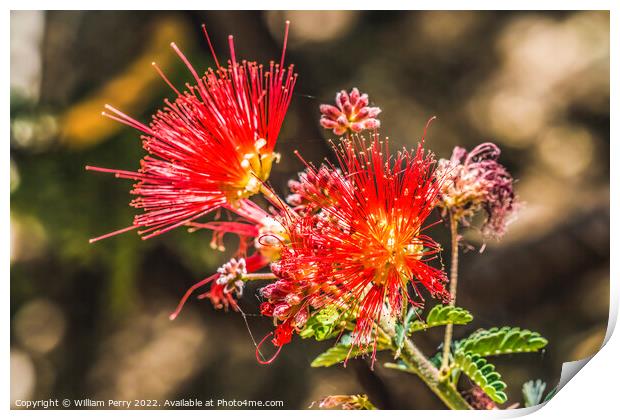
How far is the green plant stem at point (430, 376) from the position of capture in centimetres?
125

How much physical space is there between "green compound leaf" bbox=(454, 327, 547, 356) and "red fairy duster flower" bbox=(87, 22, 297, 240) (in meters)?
0.57

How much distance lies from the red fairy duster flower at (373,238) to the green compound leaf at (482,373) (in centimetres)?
19

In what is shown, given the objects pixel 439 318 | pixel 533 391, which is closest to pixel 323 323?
pixel 439 318

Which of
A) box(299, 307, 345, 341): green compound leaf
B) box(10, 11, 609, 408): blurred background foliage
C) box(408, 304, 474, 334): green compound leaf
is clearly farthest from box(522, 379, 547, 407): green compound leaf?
box(299, 307, 345, 341): green compound leaf

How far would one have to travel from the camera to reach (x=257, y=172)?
46.3 inches

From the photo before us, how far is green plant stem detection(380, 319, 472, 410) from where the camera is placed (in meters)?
1.25

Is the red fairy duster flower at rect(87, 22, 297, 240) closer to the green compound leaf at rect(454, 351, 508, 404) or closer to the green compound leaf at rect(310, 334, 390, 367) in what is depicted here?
the green compound leaf at rect(310, 334, 390, 367)

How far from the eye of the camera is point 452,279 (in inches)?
50.8

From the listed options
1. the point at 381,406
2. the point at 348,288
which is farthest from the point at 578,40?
the point at 381,406

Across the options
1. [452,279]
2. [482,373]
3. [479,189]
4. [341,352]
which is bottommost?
[341,352]

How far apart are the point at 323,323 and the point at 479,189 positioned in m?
0.44

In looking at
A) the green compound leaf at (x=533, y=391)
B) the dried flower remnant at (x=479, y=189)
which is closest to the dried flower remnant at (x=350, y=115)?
the dried flower remnant at (x=479, y=189)

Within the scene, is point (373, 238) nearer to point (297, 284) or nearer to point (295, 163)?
point (297, 284)
